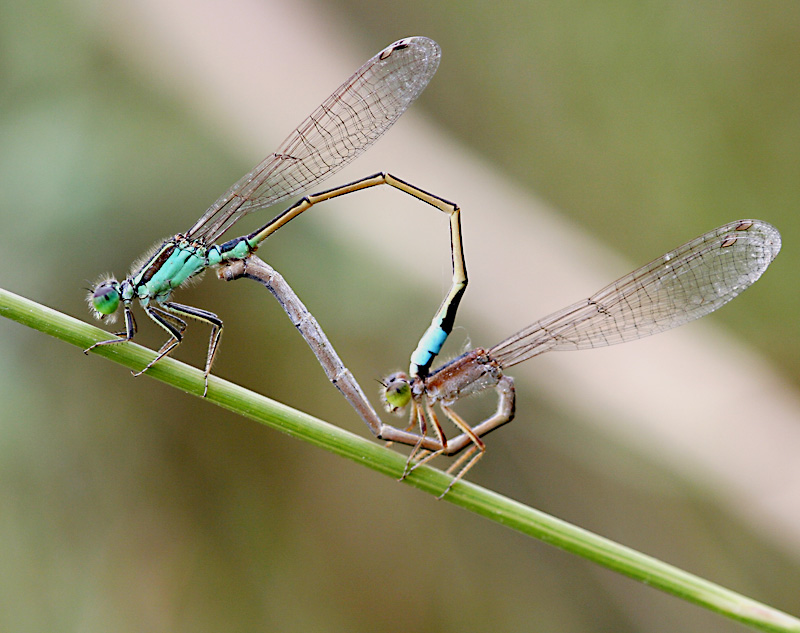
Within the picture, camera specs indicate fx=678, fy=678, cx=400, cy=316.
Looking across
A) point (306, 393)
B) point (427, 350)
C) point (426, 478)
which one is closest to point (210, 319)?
point (427, 350)

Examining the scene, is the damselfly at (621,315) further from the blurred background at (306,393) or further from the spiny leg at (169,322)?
the spiny leg at (169,322)

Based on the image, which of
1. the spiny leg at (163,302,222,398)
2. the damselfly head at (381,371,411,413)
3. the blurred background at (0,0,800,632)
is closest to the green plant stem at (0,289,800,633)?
the spiny leg at (163,302,222,398)

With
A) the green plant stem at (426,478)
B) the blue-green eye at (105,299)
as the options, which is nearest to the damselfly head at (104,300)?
the blue-green eye at (105,299)

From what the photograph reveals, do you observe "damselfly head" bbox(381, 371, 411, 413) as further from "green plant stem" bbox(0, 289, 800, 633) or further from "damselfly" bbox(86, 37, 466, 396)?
"green plant stem" bbox(0, 289, 800, 633)

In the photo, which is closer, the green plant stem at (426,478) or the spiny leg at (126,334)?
the green plant stem at (426,478)

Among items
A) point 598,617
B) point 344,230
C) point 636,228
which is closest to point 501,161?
point 636,228

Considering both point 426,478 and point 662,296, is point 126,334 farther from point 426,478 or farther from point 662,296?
point 662,296

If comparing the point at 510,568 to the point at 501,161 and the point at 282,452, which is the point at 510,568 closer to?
the point at 282,452
